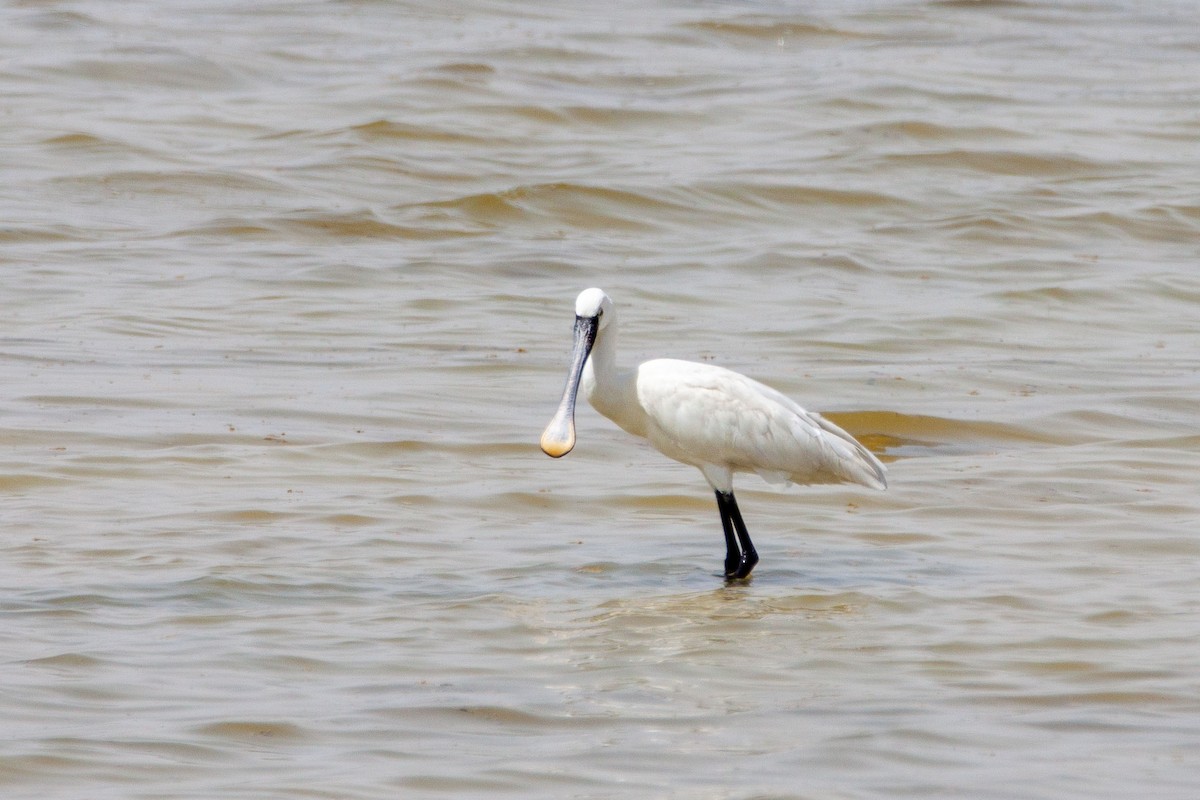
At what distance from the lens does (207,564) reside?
7.64m

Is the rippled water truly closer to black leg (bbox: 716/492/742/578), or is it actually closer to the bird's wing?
black leg (bbox: 716/492/742/578)

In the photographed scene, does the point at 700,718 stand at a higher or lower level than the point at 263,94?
higher

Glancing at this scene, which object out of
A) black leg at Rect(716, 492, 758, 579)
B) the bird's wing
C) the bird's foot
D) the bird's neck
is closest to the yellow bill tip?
the bird's neck

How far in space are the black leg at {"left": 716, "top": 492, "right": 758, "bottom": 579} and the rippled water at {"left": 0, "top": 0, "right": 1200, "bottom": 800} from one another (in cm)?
15

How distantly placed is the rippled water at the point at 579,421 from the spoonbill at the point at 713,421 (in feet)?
1.09

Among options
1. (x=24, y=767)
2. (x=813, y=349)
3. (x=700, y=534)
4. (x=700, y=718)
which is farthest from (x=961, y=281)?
(x=24, y=767)

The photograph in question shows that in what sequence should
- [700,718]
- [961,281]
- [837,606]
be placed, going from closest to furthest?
1. [700,718]
2. [837,606]
3. [961,281]

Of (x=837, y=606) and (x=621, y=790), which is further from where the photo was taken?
(x=837, y=606)

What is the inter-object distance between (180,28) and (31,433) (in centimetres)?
1432

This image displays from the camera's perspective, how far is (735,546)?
816cm

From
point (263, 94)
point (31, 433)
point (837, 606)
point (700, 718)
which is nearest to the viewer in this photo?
point (700, 718)

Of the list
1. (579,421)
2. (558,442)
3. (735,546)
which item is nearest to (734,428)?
(735,546)

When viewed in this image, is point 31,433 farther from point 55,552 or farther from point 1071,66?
point 1071,66

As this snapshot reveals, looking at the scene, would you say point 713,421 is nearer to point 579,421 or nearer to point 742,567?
point 742,567
